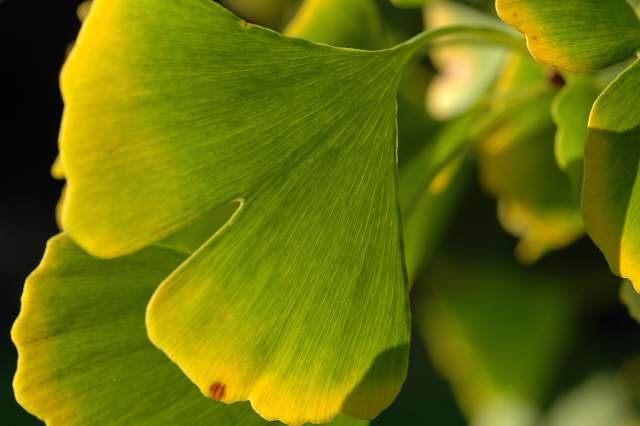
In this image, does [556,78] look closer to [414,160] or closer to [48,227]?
[414,160]

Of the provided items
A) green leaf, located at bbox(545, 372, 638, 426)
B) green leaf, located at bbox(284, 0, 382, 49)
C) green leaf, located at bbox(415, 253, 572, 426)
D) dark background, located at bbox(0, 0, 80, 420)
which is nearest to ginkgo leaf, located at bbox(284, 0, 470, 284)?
green leaf, located at bbox(284, 0, 382, 49)

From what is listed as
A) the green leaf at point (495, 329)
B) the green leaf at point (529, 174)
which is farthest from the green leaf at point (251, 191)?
the green leaf at point (495, 329)

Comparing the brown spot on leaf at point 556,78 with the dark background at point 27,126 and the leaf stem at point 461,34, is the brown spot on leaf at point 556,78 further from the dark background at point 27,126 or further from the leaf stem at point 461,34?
the dark background at point 27,126

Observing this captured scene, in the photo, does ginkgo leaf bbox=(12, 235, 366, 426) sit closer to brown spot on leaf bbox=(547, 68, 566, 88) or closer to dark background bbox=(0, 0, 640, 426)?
brown spot on leaf bbox=(547, 68, 566, 88)

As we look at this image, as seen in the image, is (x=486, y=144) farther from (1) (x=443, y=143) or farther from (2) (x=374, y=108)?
(2) (x=374, y=108)

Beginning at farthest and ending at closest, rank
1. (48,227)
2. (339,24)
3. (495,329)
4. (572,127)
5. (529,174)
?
(48,227) < (495,329) < (529,174) < (339,24) < (572,127)

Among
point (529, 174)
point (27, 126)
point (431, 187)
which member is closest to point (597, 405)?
point (529, 174)

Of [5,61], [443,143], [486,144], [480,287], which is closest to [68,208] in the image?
[443,143]

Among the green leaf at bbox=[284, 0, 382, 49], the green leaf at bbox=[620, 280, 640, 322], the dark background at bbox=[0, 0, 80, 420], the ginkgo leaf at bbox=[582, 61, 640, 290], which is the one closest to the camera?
the ginkgo leaf at bbox=[582, 61, 640, 290]
